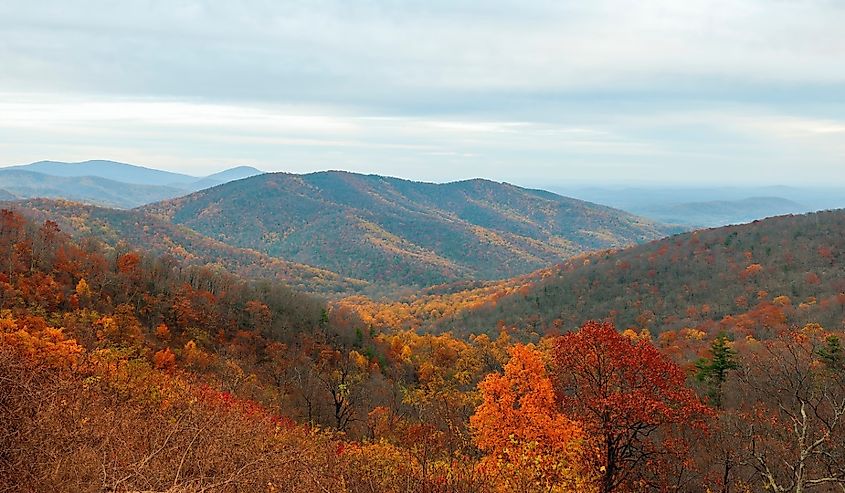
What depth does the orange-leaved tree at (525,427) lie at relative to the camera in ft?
47.6

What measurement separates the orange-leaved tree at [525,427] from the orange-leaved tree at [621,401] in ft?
2.55

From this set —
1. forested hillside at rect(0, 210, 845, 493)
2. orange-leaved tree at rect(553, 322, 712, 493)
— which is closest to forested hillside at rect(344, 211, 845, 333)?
forested hillside at rect(0, 210, 845, 493)

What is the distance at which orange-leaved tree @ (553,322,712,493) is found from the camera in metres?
16.7

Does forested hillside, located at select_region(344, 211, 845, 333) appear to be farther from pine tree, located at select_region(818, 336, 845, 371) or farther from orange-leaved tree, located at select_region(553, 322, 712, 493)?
orange-leaved tree, located at select_region(553, 322, 712, 493)

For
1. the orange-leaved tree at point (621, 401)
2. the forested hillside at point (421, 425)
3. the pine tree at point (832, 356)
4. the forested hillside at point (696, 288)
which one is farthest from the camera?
the forested hillside at point (696, 288)

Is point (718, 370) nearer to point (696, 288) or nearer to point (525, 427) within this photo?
point (525, 427)

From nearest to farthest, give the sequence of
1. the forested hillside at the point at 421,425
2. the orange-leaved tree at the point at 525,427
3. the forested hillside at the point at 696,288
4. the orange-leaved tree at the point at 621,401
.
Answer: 1. the forested hillside at the point at 421,425
2. the orange-leaved tree at the point at 525,427
3. the orange-leaved tree at the point at 621,401
4. the forested hillside at the point at 696,288

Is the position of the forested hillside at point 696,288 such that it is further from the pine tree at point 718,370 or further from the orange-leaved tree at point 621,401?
the orange-leaved tree at point 621,401

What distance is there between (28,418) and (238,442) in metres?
5.28

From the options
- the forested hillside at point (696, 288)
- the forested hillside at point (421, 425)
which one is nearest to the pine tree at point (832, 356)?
the forested hillside at point (421, 425)

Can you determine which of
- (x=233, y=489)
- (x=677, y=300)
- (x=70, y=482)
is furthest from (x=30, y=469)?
(x=677, y=300)

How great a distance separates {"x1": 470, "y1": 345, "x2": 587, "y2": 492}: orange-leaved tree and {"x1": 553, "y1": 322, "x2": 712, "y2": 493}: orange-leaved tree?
0.78 metres

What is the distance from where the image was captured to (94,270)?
59719 millimetres

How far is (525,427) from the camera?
19.1m
